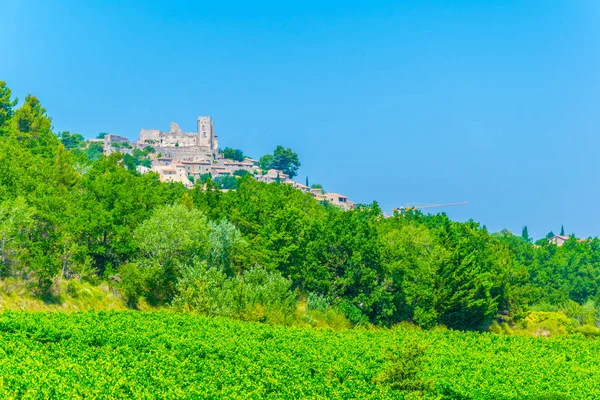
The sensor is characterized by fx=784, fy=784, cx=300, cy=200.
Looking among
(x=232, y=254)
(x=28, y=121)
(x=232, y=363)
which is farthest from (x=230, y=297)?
(x=28, y=121)

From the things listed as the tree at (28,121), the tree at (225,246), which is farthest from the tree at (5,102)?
the tree at (225,246)

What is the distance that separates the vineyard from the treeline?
297 inches

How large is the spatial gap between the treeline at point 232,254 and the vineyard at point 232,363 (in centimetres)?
754

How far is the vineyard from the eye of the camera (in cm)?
3400

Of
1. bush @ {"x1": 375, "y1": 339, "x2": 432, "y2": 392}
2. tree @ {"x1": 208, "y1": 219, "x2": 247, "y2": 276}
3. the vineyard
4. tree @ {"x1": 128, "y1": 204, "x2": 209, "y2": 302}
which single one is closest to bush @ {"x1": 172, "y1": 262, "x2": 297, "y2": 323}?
tree @ {"x1": 128, "y1": 204, "x2": 209, "y2": 302}

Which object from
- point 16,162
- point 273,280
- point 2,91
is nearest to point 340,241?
point 273,280

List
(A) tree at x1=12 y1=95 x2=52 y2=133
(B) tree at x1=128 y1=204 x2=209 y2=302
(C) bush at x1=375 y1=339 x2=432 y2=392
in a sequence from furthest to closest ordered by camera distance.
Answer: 1. (A) tree at x1=12 y1=95 x2=52 y2=133
2. (B) tree at x1=128 y1=204 x2=209 y2=302
3. (C) bush at x1=375 y1=339 x2=432 y2=392

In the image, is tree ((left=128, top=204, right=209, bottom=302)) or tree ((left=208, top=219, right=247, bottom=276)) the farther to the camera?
tree ((left=208, top=219, right=247, bottom=276))

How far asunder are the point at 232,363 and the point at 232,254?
30.2 m

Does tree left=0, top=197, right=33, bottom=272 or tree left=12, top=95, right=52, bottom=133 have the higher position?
tree left=12, top=95, right=52, bottom=133

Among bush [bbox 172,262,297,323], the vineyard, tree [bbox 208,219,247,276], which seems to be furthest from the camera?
tree [bbox 208,219,247,276]

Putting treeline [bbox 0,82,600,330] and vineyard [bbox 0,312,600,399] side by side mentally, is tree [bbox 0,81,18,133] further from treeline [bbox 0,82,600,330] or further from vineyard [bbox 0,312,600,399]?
vineyard [bbox 0,312,600,399]

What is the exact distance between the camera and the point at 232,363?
4269cm

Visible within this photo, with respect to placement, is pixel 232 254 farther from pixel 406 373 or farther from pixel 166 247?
pixel 406 373
